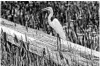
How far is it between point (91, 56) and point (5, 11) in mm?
3511

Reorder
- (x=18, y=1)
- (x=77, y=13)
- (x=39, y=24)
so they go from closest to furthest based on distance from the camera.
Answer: (x=39, y=24)
(x=77, y=13)
(x=18, y=1)

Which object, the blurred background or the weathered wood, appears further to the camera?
the blurred background

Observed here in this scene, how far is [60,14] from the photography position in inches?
237

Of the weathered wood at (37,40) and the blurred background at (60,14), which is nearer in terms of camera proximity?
the weathered wood at (37,40)

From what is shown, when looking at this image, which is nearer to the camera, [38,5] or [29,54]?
[29,54]

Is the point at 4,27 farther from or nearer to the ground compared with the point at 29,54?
farther from the ground

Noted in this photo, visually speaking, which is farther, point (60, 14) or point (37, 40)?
point (60, 14)

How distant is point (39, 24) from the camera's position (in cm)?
548

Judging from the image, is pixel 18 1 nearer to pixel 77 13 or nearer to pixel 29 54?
pixel 77 13

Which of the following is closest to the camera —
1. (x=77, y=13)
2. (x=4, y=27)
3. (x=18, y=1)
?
(x=4, y=27)

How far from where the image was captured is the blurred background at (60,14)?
5441 mm

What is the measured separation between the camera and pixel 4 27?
3.86 meters

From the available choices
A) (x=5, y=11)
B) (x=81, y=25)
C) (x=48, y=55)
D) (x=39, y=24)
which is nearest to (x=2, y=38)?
(x=48, y=55)

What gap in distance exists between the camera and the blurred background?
544 cm
